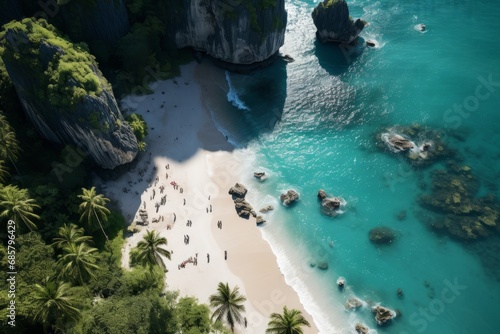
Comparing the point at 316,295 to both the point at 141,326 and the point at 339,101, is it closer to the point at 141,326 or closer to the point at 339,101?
the point at 141,326

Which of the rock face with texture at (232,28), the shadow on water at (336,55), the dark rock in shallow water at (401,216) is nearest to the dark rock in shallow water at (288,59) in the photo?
the rock face with texture at (232,28)

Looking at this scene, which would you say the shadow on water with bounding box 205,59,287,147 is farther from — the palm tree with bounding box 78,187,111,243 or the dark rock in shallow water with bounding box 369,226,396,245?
the palm tree with bounding box 78,187,111,243

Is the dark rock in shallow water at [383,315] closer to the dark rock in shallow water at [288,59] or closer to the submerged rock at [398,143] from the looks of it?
the submerged rock at [398,143]

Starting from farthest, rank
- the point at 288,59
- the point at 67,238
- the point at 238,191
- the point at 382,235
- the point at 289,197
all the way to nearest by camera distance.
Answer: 1. the point at 288,59
2. the point at 238,191
3. the point at 289,197
4. the point at 382,235
5. the point at 67,238

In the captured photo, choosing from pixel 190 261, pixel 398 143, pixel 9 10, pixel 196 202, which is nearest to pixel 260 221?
pixel 196 202

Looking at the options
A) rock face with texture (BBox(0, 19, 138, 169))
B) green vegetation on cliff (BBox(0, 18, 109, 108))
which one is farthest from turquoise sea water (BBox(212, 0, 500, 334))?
green vegetation on cliff (BBox(0, 18, 109, 108))

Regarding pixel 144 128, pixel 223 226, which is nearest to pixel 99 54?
pixel 144 128

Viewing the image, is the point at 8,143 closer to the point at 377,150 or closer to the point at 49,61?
the point at 49,61
